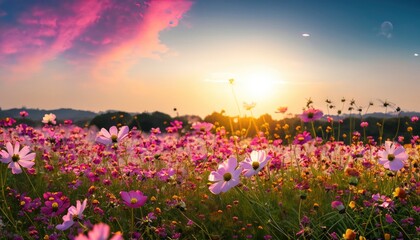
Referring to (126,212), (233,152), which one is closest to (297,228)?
(126,212)

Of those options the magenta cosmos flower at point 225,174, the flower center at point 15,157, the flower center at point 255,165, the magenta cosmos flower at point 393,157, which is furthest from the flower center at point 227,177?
the flower center at point 15,157

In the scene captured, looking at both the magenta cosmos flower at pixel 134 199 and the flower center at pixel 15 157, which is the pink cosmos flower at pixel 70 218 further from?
the flower center at pixel 15 157

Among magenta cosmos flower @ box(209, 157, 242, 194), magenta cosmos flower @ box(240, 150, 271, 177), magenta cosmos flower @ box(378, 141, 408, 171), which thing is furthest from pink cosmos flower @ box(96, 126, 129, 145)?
magenta cosmos flower @ box(378, 141, 408, 171)

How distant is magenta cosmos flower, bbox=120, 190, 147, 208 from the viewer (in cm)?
223

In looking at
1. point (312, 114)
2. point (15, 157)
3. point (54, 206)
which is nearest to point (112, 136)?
point (54, 206)

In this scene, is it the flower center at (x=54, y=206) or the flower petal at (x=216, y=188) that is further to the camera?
the flower center at (x=54, y=206)

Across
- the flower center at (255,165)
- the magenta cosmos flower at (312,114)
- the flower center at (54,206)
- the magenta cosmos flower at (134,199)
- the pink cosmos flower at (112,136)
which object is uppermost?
the magenta cosmos flower at (312,114)

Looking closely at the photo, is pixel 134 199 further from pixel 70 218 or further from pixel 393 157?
pixel 393 157

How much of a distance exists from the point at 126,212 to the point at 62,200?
1551 mm

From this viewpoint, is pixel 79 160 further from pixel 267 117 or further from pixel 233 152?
pixel 267 117

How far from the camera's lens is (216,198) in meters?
4.68

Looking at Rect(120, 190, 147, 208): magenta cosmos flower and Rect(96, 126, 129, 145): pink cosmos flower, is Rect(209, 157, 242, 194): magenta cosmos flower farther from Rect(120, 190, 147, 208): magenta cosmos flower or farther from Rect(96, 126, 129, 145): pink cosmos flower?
Rect(96, 126, 129, 145): pink cosmos flower

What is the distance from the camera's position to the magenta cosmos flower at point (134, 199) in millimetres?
2227

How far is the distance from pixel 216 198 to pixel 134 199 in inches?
97.2
